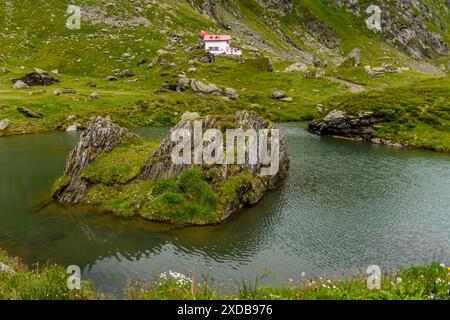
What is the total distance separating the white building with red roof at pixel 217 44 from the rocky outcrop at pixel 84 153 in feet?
472

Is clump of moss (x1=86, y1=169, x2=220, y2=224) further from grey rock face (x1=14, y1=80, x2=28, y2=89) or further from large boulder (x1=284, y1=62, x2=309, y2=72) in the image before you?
large boulder (x1=284, y1=62, x2=309, y2=72)

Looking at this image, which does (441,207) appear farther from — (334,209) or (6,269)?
(6,269)

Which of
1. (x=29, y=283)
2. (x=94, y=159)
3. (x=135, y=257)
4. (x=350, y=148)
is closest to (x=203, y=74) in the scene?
(x=350, y=148)

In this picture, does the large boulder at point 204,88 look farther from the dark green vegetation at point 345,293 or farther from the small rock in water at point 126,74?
the dark green vegetation at point 345,293

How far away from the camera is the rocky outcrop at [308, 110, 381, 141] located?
93.1 metres

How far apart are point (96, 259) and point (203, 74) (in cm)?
12782

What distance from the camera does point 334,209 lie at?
43.1 m

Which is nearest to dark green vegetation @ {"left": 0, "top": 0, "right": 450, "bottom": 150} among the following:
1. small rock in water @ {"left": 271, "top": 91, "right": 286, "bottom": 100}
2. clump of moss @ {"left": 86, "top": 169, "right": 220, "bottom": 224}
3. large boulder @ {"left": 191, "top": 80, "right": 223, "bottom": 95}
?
small rock in water @ {"left": 271, "top": 91, "right": 286, "bottom": 100}

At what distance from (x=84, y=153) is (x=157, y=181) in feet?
32.2

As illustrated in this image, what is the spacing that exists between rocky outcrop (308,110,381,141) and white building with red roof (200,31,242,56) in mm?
102346

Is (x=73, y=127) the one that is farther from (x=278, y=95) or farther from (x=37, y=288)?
(x=37, y=288)

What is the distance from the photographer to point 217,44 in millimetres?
191500

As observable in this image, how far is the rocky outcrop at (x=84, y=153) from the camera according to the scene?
145ft

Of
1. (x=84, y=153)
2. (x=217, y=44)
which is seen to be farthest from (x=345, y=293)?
(x=217, y=44)
